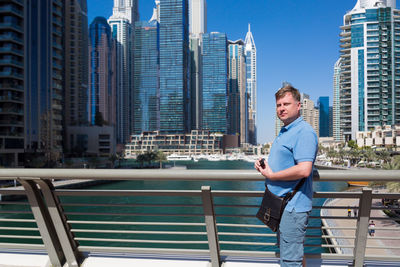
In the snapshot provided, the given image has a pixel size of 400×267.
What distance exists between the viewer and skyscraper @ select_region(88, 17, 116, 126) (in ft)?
506

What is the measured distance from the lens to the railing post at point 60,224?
292cm

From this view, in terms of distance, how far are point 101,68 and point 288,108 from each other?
165261 millimetres

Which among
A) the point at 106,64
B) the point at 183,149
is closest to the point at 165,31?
the point at 106,64

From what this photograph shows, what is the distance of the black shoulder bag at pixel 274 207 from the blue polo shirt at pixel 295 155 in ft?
0.08

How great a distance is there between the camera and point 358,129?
9700 centimetres

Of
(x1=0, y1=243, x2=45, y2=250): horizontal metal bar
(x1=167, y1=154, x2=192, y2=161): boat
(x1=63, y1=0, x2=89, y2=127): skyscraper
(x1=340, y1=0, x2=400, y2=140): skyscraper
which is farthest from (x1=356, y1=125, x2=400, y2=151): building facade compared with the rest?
(x1=0, y1=243, x2=45, y2=250): horizontal metal bar

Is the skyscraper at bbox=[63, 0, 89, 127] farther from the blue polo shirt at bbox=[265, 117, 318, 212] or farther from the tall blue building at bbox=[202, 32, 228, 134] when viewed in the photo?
the tall blue building at bbox=[202, 32, 228, 134]

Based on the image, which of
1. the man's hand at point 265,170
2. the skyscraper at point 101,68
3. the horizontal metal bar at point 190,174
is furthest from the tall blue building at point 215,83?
the man's hand at point 265,170

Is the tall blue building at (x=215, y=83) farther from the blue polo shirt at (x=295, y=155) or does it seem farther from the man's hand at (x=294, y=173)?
the man's hand at (x=294, y=173)

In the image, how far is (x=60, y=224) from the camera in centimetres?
307

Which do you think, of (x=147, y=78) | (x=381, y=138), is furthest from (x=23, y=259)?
(x=147, y=78)

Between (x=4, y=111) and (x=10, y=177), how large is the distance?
56.4 metres

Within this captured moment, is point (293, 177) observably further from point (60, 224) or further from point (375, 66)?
point (375, 66)

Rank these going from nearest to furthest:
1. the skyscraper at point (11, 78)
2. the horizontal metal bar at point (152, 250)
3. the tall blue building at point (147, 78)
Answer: the horizontal metal bar at point (152, 250), the skyscraper at point (11, 78), the tall blue building at point (147, 78)
